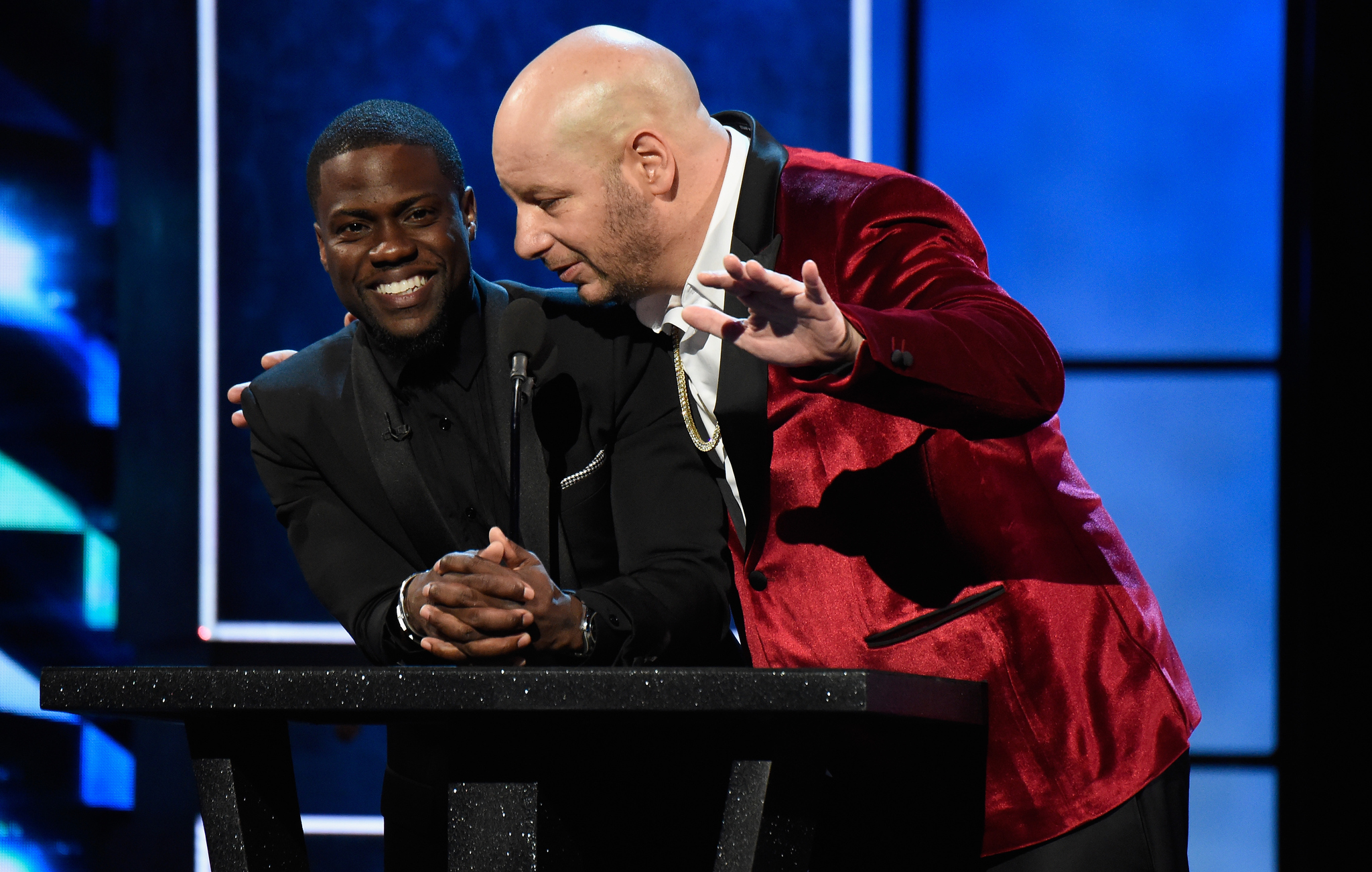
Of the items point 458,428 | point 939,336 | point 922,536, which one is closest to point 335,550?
point 458,428

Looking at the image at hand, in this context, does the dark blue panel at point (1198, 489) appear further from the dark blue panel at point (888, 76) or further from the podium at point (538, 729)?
the podium at point (538, 729)

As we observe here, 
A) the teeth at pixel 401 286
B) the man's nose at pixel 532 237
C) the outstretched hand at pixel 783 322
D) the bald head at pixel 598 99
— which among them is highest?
the bald head at pixel 598 99

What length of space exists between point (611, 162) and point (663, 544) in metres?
0.52

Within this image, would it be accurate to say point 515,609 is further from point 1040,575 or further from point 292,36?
point 292,36

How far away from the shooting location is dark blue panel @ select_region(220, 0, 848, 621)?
3.10 meters

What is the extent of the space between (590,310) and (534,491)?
31 cm

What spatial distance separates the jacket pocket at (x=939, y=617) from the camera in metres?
1.28

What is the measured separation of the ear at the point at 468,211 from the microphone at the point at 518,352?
46cm

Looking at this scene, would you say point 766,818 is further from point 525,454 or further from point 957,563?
point 525,454

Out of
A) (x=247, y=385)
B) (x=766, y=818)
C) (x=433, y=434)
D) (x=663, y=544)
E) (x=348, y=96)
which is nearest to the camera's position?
(x=766, y=818)

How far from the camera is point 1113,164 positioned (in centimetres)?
309

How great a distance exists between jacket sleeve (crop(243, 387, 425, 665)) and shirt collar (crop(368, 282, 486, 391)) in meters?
0.18

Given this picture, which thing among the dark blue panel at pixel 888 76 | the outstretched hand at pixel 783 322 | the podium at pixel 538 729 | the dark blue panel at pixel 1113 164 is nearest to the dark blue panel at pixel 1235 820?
the dark blue panel at pixel 1113 164

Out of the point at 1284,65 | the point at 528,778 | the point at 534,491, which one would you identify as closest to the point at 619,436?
the point at 534,491
